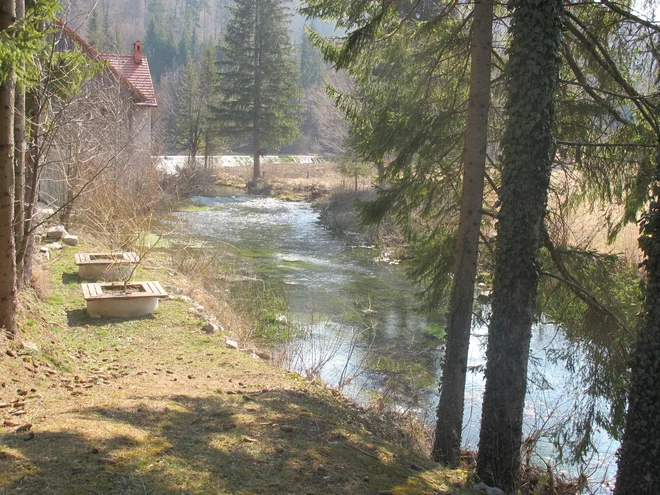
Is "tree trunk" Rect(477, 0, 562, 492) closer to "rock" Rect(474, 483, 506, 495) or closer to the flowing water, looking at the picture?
"rock" Rect(474, 483, 506, 495)

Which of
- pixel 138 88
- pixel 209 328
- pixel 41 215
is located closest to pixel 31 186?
pixel 209 328

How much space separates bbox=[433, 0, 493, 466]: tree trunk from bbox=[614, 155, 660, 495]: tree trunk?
2181mm

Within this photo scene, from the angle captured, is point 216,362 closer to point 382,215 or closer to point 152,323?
point 152,323

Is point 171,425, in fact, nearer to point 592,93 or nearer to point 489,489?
point 489,489

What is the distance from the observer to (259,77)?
43.3 meters

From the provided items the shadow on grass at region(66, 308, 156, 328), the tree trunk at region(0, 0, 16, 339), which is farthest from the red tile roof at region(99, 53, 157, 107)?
the tree trunk at region(0, 0, 16, 339)

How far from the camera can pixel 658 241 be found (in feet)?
13.4

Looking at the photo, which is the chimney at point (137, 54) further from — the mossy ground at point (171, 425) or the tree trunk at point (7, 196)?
the tree trunk at point (7, 196)

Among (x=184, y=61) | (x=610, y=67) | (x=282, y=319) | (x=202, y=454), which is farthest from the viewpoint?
(x=184, y=61)

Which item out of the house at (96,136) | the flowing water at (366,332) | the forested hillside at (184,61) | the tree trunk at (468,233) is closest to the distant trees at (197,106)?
the forested hillside at (184,61)

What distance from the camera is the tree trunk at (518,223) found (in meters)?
5.46

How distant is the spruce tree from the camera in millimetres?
43344

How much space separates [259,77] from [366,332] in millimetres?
34912

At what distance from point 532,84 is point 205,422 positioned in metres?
4.13
